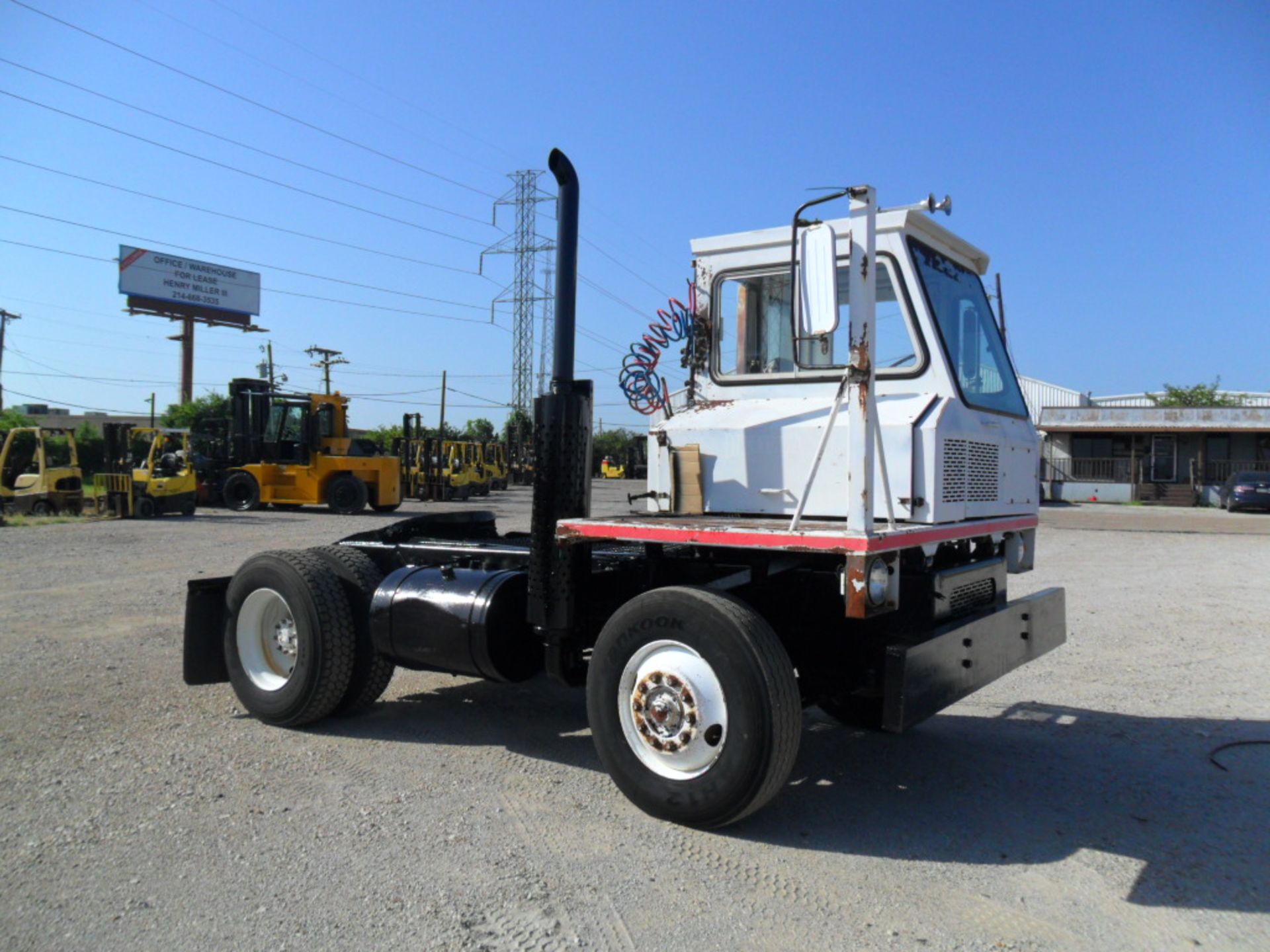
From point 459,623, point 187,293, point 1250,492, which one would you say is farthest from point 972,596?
point 187,293

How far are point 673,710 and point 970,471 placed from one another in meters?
1.79

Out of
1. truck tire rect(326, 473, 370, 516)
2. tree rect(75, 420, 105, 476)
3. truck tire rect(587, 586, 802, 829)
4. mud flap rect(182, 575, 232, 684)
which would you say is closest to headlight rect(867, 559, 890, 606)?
truck tire rect(587, 586, 802, 829)

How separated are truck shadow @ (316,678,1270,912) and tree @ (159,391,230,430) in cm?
4838

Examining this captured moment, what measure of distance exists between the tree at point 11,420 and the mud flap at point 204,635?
37.6 meters

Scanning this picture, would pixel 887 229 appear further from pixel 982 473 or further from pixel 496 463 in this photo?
pixel 496 463

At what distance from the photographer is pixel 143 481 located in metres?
22.0

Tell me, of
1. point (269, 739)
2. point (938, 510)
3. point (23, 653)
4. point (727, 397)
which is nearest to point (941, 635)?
point (938, 510)

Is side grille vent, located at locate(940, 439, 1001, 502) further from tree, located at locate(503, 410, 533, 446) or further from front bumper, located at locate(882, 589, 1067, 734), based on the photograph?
tree, located at locate(503, 410, 533, 446)

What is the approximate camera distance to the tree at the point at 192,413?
49750mm

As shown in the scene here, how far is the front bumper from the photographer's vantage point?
3.77 m

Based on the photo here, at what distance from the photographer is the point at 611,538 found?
14.4 feet

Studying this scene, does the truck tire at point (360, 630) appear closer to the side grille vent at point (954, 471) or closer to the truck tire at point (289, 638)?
the truck tire at point (289, 638)

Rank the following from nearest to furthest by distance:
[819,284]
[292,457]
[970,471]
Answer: [819,284] < [970,471] < [292,457]

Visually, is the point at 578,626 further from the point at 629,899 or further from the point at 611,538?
the point at 629,899
